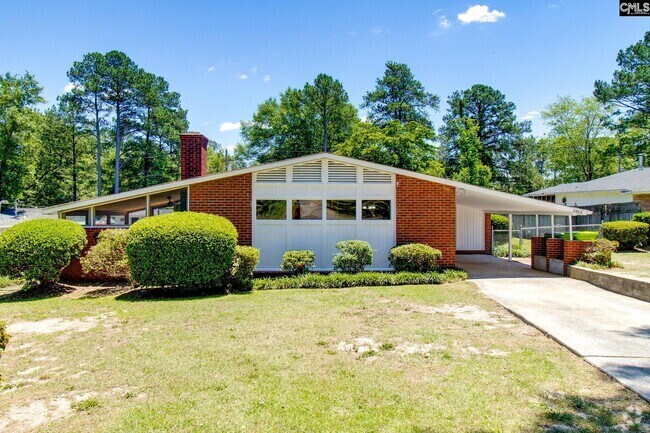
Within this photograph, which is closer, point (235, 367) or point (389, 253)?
point (235, 367)

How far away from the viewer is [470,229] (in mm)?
19781

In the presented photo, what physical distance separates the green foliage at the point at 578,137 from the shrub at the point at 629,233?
26098mm

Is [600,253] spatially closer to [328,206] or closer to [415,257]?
[415,257]

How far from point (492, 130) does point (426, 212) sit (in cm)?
3452

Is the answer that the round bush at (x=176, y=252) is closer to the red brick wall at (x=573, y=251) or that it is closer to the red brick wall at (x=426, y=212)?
the red brick wall at (x=426, y=212)

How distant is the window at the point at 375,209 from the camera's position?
11969mm

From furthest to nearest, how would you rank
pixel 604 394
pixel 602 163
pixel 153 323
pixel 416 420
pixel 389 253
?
pixel 602 163 < pixel 389 253 < pixel 153 323 < pixel 604 394 < pixel 416 420

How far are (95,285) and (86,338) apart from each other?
5.76 meters

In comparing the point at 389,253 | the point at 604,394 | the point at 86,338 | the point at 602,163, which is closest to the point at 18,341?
the point at 86,338

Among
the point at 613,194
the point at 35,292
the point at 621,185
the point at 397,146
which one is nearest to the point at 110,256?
the point at 35,292

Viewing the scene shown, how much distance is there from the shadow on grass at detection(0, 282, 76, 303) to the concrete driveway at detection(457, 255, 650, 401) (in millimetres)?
10312

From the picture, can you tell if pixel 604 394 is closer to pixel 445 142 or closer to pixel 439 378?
pixel 439 378

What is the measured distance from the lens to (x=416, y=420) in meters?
3.35

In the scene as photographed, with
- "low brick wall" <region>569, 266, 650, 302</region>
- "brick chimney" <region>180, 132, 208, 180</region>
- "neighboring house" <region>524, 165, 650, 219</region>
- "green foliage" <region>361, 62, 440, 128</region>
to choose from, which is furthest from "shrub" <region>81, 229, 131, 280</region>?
"green foliage" <region>361, 62, 440, 128</region>
